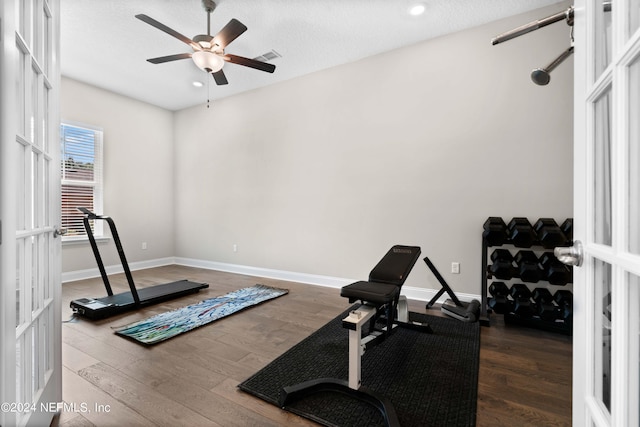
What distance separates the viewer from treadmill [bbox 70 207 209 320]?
2.93 metres

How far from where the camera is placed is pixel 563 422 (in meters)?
1.45

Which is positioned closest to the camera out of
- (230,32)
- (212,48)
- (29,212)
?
(29,212)

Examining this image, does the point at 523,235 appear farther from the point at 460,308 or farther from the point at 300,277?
the point at 300,277

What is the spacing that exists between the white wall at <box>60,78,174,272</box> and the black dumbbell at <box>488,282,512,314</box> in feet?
18.7

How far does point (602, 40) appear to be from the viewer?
0.67 metres

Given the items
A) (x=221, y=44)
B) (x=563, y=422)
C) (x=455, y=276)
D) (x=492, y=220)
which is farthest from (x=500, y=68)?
(x=563, y=422)

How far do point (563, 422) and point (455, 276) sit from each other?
190 centimetres

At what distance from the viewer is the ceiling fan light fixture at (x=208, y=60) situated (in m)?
2.94

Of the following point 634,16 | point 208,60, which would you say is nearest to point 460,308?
point 634,16

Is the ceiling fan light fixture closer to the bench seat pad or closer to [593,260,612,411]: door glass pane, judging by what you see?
the bench seat pad

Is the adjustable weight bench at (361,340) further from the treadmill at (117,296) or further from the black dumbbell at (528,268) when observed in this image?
the treadmill at (117,296)

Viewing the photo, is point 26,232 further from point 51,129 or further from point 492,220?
point 492,220

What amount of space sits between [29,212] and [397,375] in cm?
216

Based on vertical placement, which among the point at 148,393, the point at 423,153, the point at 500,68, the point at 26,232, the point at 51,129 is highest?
the point at 500,68
